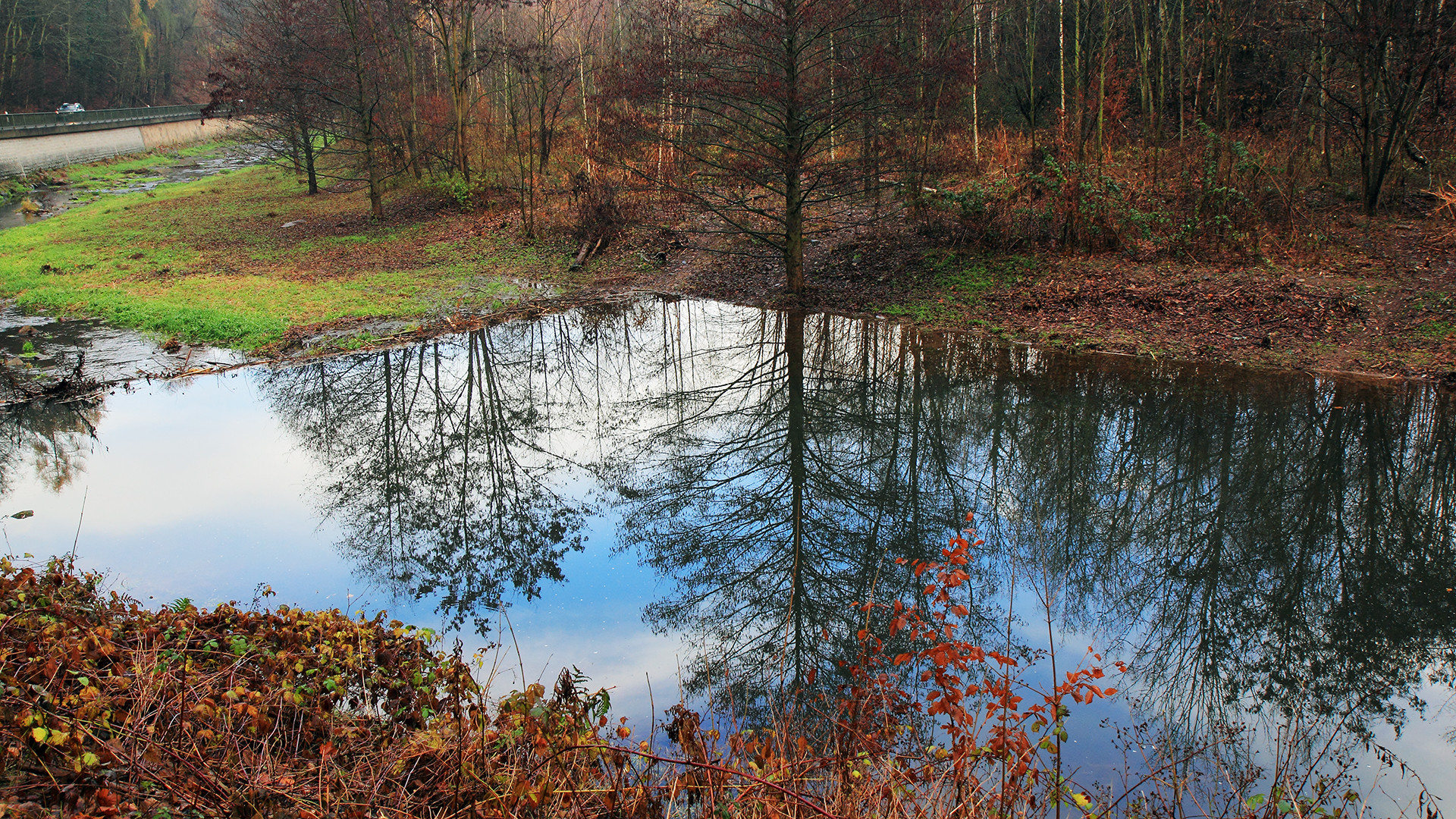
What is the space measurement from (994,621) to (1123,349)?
7716 mm

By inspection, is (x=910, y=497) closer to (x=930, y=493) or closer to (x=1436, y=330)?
(x=930, y=493)

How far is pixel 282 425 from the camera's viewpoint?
36.8 ft

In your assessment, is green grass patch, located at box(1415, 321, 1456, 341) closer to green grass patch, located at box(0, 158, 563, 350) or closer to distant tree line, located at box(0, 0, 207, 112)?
green grass patch, located at box(0, 158, 563, 350)

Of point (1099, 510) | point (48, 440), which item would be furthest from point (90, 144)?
point (1099, 510)

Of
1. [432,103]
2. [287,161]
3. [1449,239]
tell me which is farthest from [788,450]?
[287,161]

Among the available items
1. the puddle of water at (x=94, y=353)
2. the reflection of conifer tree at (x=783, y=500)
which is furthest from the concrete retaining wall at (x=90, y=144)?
the reflection of conifer tree at (x=783, y=500)

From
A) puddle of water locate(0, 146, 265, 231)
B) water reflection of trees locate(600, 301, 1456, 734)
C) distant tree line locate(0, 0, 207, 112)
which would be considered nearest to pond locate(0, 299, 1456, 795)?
water reflection of trees locate(600, 301, 1456, 734)

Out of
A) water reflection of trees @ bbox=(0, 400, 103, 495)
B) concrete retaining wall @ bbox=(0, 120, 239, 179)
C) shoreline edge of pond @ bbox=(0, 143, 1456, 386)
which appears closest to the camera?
water reflection of trees @ bbox=(0, 400, 103, 495)

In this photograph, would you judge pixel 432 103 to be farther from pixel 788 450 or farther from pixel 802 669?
pixel 802 669

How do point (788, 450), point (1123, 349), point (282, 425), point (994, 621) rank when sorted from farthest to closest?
1. point (1123, 349)
2. point (282, 425)
3. point (788, 450)
4. point (994, 621)

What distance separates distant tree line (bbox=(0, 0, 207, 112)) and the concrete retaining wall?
3.71 metres

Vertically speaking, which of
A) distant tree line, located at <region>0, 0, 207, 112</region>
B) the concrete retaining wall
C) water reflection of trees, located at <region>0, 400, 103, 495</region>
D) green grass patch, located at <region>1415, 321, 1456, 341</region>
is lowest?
water reflection of trees, located at <region>0, 400, 103, 495</region>

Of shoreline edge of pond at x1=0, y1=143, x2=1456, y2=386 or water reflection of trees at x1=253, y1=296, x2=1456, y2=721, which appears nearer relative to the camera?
water reflection of trees at x1=253, y1=296, x2=1456, y2=721

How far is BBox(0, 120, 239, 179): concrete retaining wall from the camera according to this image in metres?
38.2
